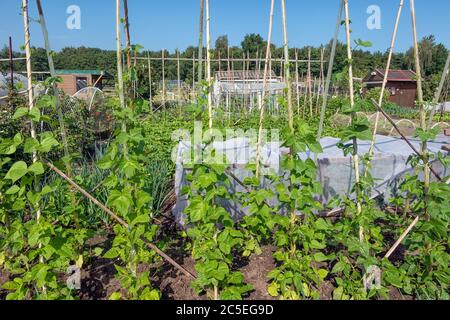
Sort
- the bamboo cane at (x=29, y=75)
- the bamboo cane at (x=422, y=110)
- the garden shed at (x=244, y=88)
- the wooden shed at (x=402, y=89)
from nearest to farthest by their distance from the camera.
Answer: the bamboo cane at (x=29, y=75) → the bamboo cane at (x=422, y=110) → the garden shed at (x=244, y=88) → the wooden shed at (x=402, y=89)

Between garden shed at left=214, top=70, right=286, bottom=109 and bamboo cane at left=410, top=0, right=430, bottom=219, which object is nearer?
bamboo cane at left=410, top=0, right=430, bottom=219

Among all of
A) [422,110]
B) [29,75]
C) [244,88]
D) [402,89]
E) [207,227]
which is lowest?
[207,227]

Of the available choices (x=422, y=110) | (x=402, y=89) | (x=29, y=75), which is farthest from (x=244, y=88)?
(x=402, y=89)

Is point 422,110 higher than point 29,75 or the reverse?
the reverse

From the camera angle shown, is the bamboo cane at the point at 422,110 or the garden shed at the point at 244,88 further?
the garden shed at the point at 244,88

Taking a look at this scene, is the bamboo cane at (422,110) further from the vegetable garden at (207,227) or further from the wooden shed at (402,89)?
the wooden shed at (402,89)

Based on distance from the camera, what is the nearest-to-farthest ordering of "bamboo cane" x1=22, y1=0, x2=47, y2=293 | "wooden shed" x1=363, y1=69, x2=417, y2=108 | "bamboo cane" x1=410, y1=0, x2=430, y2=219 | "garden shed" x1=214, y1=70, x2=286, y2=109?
"bamboo cane" x1=22, y1=0, x2=47, y2=293
"bamboo cane" x1=410, y1=0, x2=430, y2=219
"garden shed" x1=214, y1=70, x2=286, y2=109
"wooden shed" x1=363, y1=69, x2=417, y2=108

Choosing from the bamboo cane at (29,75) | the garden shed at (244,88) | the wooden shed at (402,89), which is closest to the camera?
the bamboo cane at (29,75)

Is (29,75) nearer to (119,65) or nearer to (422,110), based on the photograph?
(119,65)

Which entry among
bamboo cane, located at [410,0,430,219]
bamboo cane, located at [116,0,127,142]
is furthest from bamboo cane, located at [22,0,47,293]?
bamboo cane, located at [410,0,430,219]

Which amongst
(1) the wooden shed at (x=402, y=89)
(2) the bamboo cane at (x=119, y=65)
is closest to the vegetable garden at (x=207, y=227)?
(2) the bamboo cane at (x=119, y=65)

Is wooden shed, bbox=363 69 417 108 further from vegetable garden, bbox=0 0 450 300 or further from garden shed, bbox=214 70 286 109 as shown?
vegetable garden, bbox=0 0 450 300

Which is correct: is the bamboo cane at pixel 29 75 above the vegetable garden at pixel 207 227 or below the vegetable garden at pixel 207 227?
above
